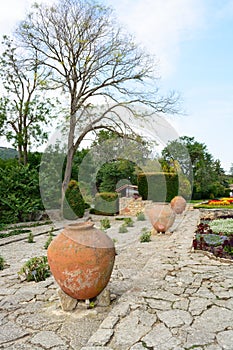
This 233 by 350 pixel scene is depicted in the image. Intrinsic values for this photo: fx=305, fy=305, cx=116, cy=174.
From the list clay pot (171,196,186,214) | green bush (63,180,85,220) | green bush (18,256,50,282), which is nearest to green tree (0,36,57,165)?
green bush (63,180,85,220)

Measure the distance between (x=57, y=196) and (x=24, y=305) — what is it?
9.04 meters

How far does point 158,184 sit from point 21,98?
1257 cm

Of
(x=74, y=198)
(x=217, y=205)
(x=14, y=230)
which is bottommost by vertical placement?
(x=14, y=230)

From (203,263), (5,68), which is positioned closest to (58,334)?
(203,263)

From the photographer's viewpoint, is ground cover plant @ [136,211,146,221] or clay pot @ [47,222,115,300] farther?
ground cover plant @ [136,211,146,221]

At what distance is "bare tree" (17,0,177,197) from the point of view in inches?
558

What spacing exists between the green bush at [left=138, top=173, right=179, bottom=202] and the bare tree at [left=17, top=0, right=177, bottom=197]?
479 cm

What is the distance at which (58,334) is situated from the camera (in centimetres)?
266

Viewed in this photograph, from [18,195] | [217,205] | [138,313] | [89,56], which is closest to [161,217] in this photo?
[138,313]

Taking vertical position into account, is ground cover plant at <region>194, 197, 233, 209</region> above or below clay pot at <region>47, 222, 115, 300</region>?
above

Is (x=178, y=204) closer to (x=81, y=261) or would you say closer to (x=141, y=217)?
(x=141, y=217)

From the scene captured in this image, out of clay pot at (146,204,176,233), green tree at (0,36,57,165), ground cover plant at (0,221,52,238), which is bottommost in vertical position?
ground cover plant at (0,221,52,238)

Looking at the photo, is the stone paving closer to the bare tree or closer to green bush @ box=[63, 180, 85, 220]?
green bush @ box=[63, 180, 85, 220]

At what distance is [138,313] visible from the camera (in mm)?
2891
